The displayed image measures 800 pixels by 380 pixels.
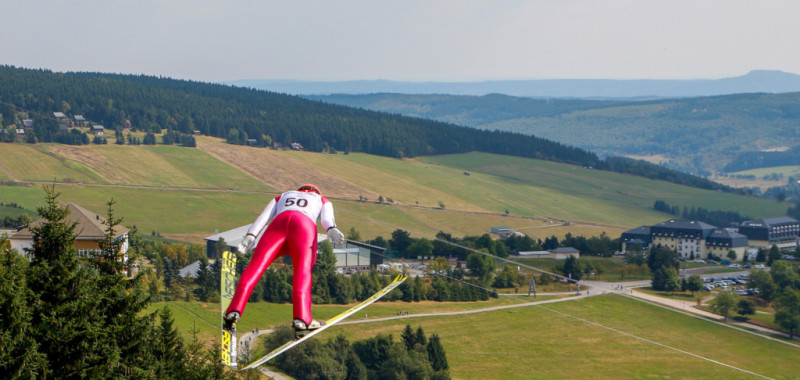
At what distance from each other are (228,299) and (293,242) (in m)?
2.84

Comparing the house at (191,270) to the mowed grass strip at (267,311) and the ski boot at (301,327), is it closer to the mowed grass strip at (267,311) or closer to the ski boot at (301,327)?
the mowed grass strip at (267,311)

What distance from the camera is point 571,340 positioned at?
12588cm

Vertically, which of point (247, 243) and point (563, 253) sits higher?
point (247, 243)

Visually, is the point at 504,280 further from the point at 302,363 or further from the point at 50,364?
the point at 50,364

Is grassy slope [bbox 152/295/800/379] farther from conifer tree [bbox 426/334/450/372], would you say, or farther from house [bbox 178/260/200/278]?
house [bbox 178/260/200/278]

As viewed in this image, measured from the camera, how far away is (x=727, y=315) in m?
144

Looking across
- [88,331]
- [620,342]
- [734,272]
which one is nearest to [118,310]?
[88,331]

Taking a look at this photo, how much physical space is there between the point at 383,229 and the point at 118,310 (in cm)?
16417

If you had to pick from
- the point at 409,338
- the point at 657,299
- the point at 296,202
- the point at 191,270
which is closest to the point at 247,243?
the point at 296,202

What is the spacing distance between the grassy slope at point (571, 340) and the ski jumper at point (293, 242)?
220 ft

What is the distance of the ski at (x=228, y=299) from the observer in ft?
95.8

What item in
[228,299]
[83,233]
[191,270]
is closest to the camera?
[228,299]

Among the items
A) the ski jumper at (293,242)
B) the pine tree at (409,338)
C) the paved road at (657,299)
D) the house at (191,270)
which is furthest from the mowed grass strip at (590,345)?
the ski jumper at (293,242)

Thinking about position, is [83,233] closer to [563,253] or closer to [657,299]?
[657,299]
